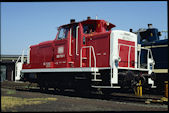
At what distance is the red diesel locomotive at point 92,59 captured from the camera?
10.0 metres

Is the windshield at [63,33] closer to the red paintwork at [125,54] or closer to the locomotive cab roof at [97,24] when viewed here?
the locomotive cab roof at [97,24]

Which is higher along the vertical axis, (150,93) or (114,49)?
(114,49)

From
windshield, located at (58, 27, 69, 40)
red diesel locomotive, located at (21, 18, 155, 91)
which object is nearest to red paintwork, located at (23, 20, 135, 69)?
red diesel locomotive, located at (21, 18, 155, 91)

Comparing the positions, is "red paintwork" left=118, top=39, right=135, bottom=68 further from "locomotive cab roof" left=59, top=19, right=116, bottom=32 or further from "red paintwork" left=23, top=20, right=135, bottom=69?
"locomotive cab roof" left=59, top=19, right=116, bottom=32

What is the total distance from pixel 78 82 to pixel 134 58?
2.87 metres

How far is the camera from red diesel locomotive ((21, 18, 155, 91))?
33.0 feet

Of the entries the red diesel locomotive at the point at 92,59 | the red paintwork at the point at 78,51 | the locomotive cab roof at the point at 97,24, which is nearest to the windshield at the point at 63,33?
the red diesel locomotive at the point at 92,59

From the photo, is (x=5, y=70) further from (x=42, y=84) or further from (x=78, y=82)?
(x=78, y=82)

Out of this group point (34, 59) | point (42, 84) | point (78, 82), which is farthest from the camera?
point (34, 59)

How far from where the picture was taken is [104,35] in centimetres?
1062

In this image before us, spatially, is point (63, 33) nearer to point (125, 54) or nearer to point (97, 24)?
point (97, 24)

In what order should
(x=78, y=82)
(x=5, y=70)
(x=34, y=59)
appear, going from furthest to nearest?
(x=5, y=70) < (x=34, y=59) < (x=78, y=82)

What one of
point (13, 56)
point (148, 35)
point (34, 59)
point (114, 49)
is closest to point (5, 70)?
point (13, 56)

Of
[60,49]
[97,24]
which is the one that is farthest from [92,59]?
[60,49]
